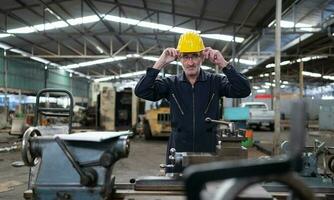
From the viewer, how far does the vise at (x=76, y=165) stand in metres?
1.71

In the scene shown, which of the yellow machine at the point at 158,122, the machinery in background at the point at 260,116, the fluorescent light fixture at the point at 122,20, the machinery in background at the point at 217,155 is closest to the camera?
the machinery in background at the point at 217,155

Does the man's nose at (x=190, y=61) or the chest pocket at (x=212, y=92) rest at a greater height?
the man's nose at (x=190, y=61)

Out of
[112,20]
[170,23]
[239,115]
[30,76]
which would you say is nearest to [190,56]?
[239,115]

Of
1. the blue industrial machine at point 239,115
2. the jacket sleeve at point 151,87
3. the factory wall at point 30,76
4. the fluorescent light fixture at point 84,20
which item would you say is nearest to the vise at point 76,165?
the jacket sleeve at point 151,87

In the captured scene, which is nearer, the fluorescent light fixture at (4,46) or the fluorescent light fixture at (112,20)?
the fluorescent light fixture at (112,20)

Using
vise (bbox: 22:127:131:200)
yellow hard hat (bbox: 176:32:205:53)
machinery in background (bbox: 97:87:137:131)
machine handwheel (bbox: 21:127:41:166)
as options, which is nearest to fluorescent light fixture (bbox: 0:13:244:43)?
machinery in background (bbox: 97:87:137:131)

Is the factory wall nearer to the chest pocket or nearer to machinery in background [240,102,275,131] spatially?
machinery in background [240,102,275,131]

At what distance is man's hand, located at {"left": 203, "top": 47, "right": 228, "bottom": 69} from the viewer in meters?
2.68

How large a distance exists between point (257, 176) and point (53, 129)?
251 centimetres

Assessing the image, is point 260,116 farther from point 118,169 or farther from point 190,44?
point 190,44

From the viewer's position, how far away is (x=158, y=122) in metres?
14.7

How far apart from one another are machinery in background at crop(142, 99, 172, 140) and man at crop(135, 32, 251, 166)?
1147 centimetres

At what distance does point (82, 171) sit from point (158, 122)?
42.7ft

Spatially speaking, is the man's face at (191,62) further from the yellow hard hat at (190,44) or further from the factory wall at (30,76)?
the factory wall at (30,76)
